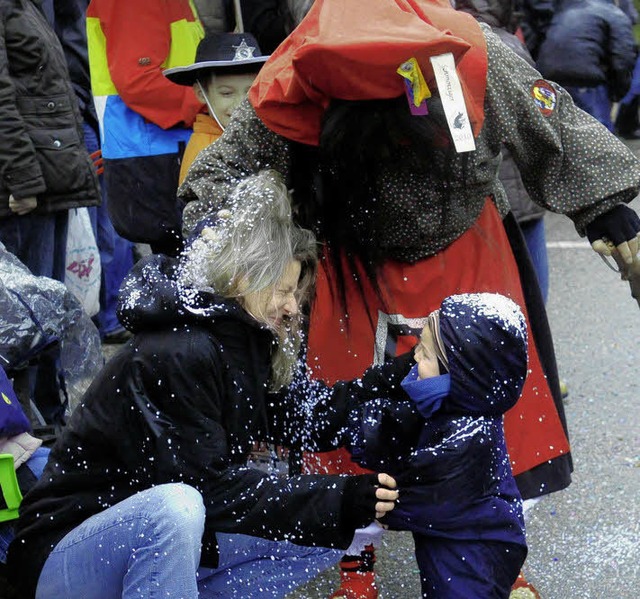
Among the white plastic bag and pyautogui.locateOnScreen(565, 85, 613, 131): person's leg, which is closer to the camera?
the white plastic bag

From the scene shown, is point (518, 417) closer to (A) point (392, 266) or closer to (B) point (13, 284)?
(A) point (392, 266)

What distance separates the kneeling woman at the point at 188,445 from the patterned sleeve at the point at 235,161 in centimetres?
11

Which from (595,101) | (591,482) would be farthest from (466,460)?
(595,101)

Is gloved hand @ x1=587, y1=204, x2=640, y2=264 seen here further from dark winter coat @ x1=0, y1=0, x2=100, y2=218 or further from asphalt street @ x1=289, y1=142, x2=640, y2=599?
dark winter coat @ x1=0, y1=0, x2=100, y2=218

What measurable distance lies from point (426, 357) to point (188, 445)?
0.52 metres

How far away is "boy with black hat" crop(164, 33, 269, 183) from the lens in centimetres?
348

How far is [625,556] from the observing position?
3.04 m

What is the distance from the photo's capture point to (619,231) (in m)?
2.46

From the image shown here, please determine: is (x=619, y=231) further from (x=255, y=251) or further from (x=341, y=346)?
(x=255, y=251)

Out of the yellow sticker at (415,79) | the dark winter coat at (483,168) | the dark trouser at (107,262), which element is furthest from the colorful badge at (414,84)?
the dark trouser at (107,262)

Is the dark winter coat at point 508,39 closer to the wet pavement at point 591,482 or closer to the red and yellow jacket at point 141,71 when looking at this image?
the wet pavement at point 591,482

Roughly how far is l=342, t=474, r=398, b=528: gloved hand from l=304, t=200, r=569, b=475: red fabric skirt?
0.48m

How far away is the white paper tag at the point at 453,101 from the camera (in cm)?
209

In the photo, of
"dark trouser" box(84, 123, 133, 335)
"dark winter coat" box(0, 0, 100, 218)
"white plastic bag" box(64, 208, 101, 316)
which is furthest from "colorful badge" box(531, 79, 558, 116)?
"dark trouser" box(84, 123, 133, 335)
